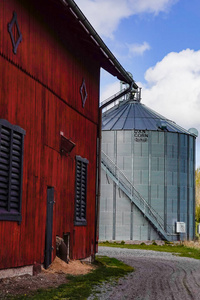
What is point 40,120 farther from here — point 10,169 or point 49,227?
point 49,227

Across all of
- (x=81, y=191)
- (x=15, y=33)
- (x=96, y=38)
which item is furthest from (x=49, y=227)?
(x=96, y=38)

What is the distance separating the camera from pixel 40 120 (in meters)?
13.1

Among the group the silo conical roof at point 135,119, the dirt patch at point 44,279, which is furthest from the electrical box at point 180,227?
the dirt patch at point 44,279

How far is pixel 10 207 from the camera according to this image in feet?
37.4

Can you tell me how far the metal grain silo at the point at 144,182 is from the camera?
3484cm

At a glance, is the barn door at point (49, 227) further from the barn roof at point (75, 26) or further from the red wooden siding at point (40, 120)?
the barn roof at point (75, 26)

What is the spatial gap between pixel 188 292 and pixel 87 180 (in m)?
6.77

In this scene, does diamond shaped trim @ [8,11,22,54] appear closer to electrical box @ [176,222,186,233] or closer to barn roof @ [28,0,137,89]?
barn roof @ [28,0,137,89]

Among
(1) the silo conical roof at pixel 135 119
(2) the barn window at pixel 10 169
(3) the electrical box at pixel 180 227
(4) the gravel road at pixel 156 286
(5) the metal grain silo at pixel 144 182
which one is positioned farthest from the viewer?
(1) the silo conical roof at pixel 135 119

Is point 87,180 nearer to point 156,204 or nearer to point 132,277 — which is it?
point 132,277

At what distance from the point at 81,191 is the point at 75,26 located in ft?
16.1

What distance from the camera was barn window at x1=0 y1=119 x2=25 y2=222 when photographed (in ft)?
36.7

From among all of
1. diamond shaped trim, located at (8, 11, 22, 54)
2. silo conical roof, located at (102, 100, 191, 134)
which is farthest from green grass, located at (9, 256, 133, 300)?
silo conical roof, located at (102, 100, 191, 134)

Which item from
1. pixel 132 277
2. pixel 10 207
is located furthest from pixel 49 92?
pixel 132 277
